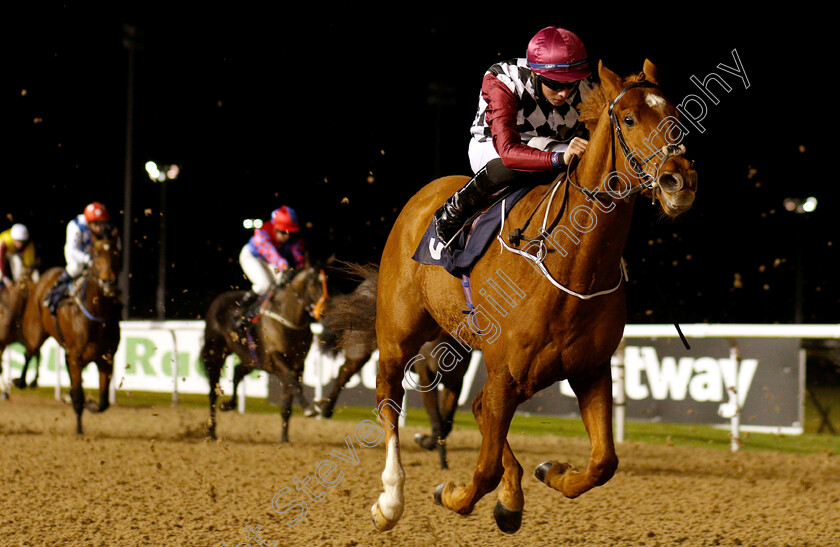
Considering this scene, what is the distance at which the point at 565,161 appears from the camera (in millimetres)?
3160

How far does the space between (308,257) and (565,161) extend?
5216mm

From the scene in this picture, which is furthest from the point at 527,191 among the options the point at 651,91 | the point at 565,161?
the point at 651,91

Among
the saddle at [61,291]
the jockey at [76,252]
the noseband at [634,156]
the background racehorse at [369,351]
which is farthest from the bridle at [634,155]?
the saddle at [61,291]

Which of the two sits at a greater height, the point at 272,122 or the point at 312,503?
the point at 272,122

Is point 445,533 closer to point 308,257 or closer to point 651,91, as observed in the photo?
point 651,91

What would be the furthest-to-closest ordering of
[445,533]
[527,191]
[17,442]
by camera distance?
[17,442], [445,533], [527,191]

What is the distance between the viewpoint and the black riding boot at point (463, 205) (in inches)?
140

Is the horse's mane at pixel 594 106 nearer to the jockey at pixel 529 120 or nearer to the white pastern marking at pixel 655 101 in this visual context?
the jockey at pixel 529 120

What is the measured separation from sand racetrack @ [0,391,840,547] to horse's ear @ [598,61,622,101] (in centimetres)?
227

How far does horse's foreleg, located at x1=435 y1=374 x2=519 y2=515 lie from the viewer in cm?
324

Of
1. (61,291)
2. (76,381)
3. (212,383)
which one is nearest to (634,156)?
(212,383)

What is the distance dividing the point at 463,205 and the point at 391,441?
1.21 meters

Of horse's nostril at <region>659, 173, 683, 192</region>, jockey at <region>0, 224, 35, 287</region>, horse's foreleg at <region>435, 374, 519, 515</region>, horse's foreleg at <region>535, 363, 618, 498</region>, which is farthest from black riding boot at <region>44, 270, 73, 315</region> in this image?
horse's nostril at <region>659, 173, 683, 192</region>

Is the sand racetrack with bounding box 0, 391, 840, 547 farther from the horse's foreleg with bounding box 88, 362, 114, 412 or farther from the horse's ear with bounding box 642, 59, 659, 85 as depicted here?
the horse's ear with bounding box 642, 59, 659, 85
